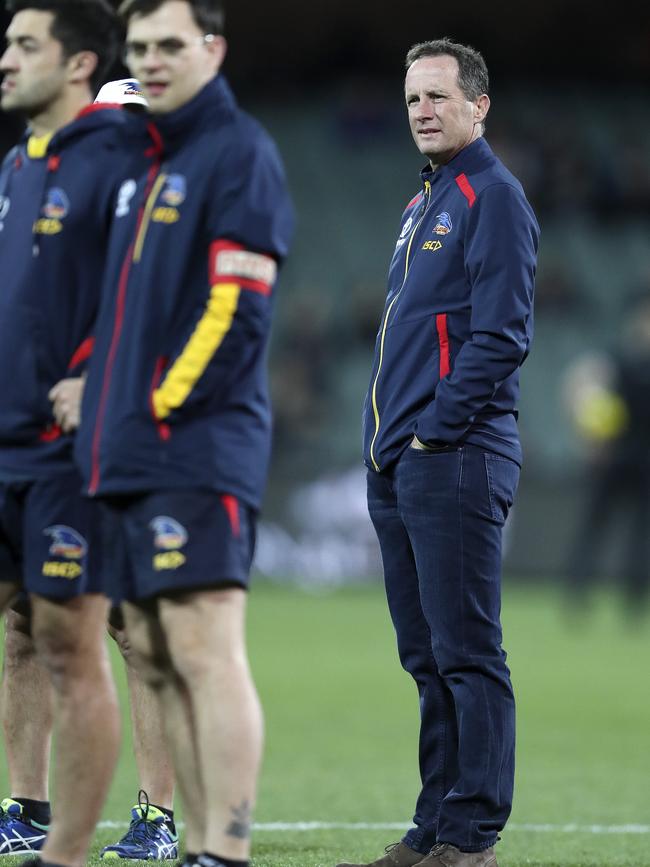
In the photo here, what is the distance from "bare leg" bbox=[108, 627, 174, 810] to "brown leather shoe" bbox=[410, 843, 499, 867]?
3.41 feet

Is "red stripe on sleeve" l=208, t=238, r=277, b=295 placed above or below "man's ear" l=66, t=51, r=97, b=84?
below

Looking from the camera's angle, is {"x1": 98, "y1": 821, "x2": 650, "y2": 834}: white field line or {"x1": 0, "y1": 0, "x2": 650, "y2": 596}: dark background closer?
{"x1": 98, "y1": 821, "x2": 650, "y2": 834}: white field line

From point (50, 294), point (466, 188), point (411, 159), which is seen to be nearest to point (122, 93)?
point (466, 188)

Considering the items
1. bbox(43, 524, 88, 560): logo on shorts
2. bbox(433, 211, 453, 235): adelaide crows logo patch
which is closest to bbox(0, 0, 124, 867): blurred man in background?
bbox(43, 524, 88, 560): logo on shorts

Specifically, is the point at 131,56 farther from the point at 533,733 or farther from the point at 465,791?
the point at 533,733

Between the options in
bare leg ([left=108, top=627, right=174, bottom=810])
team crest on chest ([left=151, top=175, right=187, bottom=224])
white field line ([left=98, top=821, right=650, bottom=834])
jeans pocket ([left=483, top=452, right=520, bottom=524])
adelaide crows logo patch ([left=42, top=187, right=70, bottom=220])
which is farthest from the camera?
white field line ([left=98, top=821, right=650, bottom=834])

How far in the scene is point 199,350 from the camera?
416 centimetres

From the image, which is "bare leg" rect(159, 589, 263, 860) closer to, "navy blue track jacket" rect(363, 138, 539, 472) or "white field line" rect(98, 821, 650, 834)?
"navy blue track jacket" rect(363, 138, 539, 472)

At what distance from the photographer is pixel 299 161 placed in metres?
26.1

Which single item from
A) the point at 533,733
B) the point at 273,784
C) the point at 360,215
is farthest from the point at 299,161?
the point at 273,784

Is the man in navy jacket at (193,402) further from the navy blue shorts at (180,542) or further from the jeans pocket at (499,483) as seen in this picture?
the jeans pocket at (499,483)

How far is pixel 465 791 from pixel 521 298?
1.53 metres

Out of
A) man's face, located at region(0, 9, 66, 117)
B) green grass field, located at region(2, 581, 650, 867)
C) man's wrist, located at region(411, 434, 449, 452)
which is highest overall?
man's face, located at region(0, 9, 66, 117)

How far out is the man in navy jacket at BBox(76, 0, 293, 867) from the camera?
418cm
